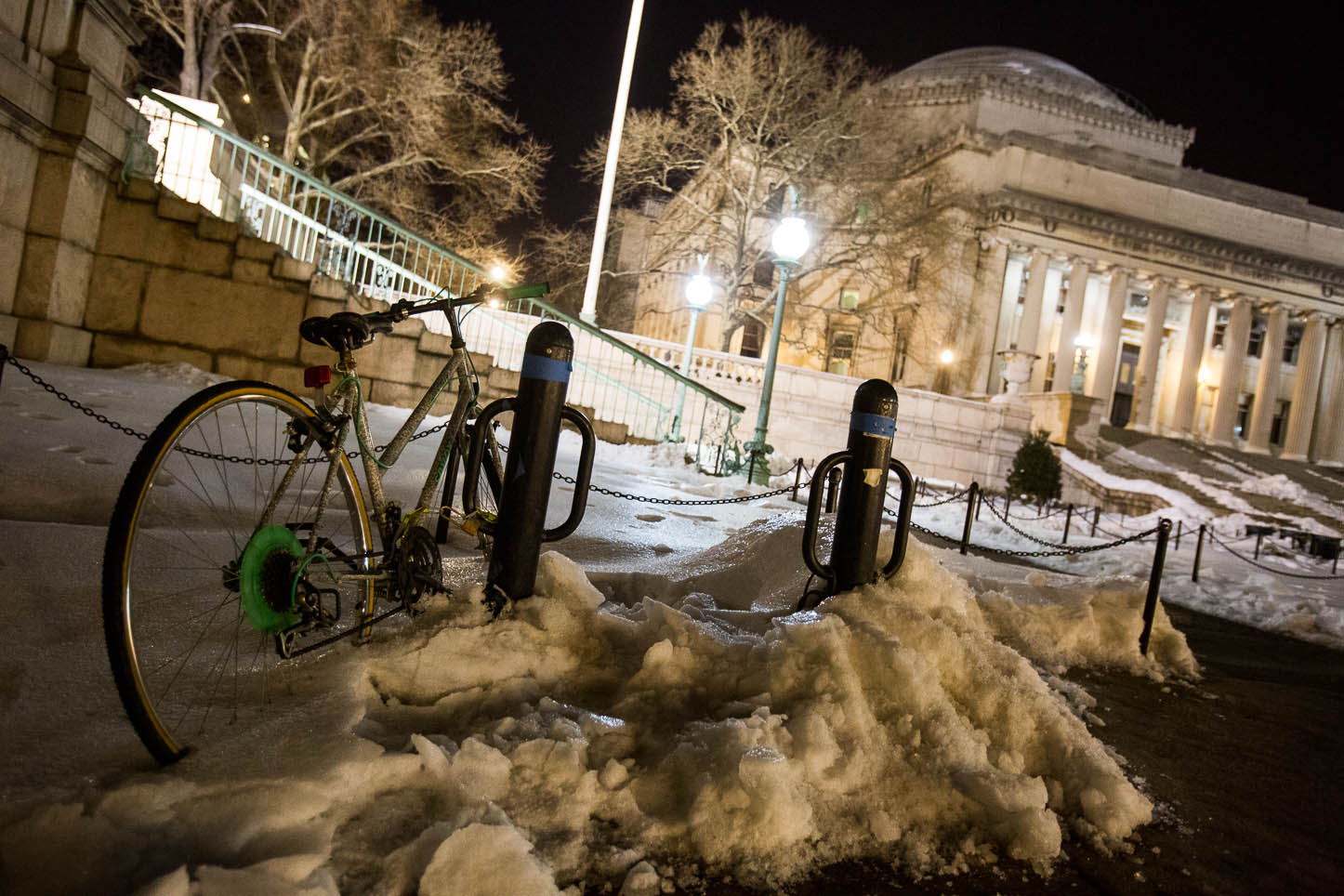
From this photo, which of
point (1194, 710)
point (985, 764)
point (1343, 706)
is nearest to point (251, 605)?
point (985, 764)

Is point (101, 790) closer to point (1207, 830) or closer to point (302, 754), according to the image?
point (302, 754)

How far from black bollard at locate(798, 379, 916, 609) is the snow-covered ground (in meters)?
0.21

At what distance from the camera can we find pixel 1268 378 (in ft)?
144

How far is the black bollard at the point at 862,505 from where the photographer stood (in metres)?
3.69

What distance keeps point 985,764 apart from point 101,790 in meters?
2.50

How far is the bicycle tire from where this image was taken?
1780mm

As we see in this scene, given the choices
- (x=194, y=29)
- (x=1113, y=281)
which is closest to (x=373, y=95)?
(x=194, y=29)

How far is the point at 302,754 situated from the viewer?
1.97 metres

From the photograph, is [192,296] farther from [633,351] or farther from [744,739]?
[744,739]

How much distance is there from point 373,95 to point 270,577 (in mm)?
25281

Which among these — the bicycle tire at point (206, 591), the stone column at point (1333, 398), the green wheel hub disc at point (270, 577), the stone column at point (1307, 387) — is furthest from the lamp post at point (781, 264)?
the stone column at point (1333, 398)

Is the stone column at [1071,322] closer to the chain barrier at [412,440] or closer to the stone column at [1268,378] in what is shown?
the stone column at [1268,378]

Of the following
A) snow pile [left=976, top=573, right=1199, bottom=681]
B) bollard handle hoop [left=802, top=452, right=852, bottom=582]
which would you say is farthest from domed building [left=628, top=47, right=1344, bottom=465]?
bollard handle hoop [left=802, top=452, right=852, bottom=582]

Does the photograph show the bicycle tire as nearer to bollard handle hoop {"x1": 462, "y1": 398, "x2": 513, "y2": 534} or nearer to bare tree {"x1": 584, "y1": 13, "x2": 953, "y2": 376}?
bollard handle hoop {"x1": 462, "y1": 398, "x2": 513, "y2": 534}
